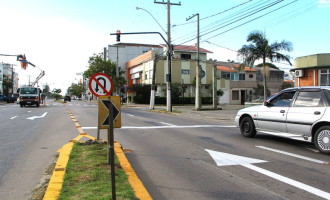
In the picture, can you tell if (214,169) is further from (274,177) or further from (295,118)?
(295,118)

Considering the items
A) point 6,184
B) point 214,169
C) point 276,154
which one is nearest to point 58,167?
point 6,184

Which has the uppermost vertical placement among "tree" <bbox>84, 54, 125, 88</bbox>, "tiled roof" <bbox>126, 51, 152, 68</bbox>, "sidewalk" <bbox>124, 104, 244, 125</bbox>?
"tiled roof" <bbox>126, 51, 152, 68</bbox>

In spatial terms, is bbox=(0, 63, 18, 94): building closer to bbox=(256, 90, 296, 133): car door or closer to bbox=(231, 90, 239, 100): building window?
bbox=(231, 90, 239, 100): building window

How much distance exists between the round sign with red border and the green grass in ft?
5.14

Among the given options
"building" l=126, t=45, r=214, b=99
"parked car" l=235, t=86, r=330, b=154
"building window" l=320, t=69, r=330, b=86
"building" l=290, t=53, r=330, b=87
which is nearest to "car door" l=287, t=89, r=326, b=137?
"parked car" l=235, t=86, r=330, b=154

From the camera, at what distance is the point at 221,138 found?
959 cm

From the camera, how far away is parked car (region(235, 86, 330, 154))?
7180 mm

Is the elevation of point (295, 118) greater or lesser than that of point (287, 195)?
greater

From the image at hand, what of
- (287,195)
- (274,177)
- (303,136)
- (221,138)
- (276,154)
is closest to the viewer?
(287,195)

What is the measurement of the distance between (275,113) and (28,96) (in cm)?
3238

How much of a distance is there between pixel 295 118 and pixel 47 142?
6.94 m

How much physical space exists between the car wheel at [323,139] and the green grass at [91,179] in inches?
192

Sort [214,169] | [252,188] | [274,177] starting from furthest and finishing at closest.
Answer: [214,169] < [274,177] < [252,188]

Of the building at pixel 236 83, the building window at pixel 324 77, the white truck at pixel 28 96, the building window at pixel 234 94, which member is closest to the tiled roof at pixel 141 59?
the building at pixel 236 83
